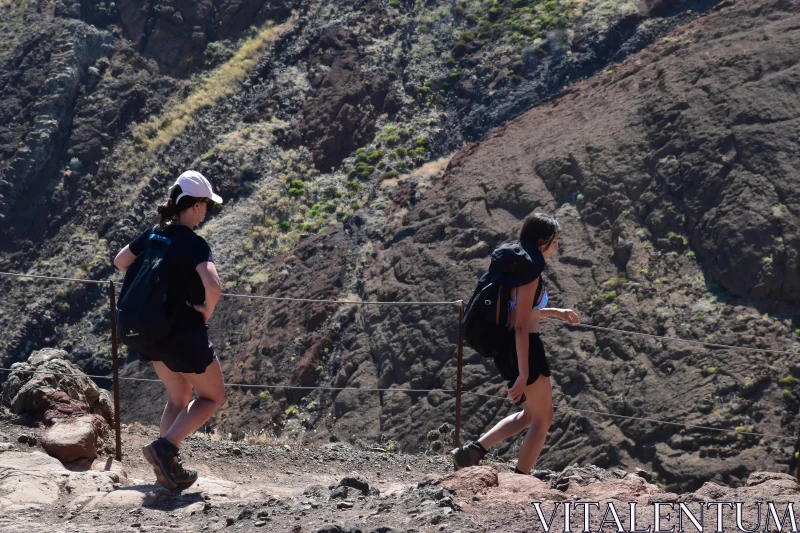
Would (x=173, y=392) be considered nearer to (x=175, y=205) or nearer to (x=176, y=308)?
(x=176, y=308)

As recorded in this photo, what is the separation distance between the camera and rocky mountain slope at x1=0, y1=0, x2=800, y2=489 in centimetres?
1323

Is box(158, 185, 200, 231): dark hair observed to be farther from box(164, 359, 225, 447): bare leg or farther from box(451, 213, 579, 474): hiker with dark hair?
box(451, 213, 579, 474): hiker with dark hair

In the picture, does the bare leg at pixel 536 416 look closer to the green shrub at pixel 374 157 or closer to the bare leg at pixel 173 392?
the bare leg at pixel 173 392

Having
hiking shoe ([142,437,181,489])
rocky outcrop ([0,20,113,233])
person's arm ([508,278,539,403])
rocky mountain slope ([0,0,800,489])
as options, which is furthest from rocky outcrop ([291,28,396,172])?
person's arm ([508,278,539,403])

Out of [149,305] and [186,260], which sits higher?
[186,260]

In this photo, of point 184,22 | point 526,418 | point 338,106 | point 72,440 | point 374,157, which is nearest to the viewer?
point 526,418

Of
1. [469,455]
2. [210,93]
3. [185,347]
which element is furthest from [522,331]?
[210,93]

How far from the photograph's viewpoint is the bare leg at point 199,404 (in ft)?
17.8

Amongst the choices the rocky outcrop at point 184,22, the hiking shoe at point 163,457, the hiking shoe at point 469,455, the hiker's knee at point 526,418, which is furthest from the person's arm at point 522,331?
the rocky outcrop at point 184,22

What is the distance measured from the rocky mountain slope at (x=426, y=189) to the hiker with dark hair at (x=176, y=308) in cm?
769

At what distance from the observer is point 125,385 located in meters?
18.0

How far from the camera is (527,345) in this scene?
203 inches

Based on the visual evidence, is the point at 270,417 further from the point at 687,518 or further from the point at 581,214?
the point at 687,518

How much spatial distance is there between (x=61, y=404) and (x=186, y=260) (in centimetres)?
294
